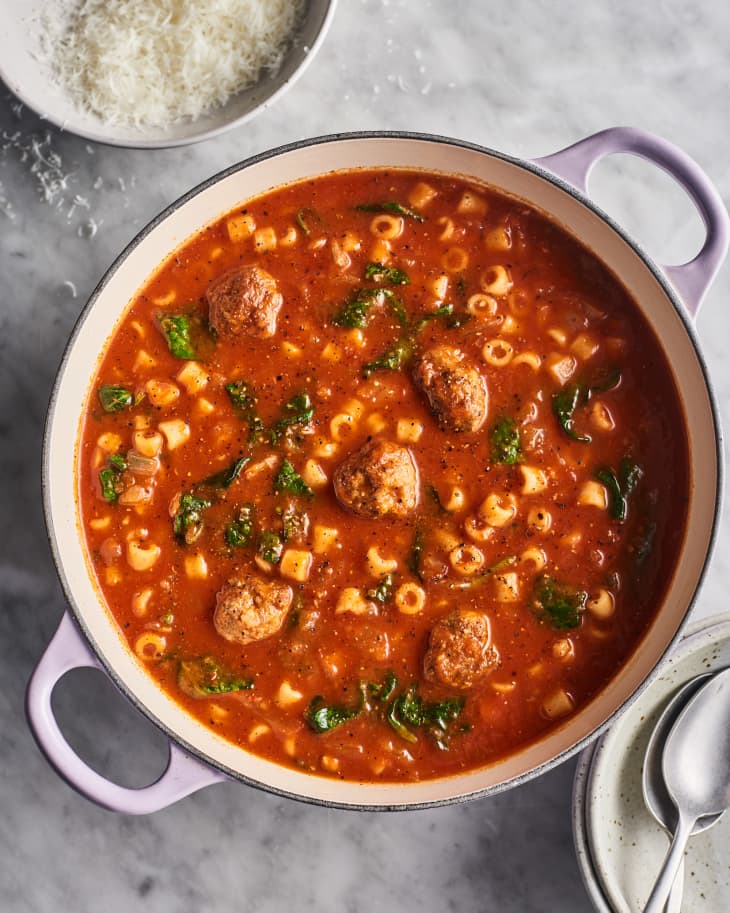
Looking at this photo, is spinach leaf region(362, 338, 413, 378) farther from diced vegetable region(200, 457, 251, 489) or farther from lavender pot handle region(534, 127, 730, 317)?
lavender pot handle region(534, 127, 730, 317)

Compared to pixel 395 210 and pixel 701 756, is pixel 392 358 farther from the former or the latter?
pixel 701 756

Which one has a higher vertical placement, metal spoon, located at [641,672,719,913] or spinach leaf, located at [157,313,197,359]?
spinach leaf, located at [157,313,197,359]

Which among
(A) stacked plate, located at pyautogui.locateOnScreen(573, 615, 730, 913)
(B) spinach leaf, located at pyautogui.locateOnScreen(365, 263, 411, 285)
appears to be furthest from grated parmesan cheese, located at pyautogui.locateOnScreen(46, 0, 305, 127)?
(A) stacked plate, located at pyautogui.locateOnScreen(573, 615, 730, 913)

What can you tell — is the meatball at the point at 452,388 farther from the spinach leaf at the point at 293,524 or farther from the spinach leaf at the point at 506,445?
the spinach leaf at the point at 293,524

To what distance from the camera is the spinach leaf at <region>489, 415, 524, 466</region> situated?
4.36 m

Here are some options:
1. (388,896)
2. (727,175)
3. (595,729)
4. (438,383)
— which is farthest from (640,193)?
(388,896)

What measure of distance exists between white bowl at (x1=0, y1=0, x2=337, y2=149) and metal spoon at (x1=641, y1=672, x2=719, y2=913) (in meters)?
3.68

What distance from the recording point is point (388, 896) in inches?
196

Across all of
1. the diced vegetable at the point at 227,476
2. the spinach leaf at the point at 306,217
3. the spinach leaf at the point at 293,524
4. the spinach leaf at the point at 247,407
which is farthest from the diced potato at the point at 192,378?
the spinach leaf at the point at 306,217

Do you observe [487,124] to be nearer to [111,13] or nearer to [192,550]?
[111,13]

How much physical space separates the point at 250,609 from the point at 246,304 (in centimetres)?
143

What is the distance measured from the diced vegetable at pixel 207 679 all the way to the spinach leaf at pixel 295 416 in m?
1.14

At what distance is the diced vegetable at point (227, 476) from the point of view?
4.38 metres

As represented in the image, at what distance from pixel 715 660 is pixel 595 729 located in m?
0.88
